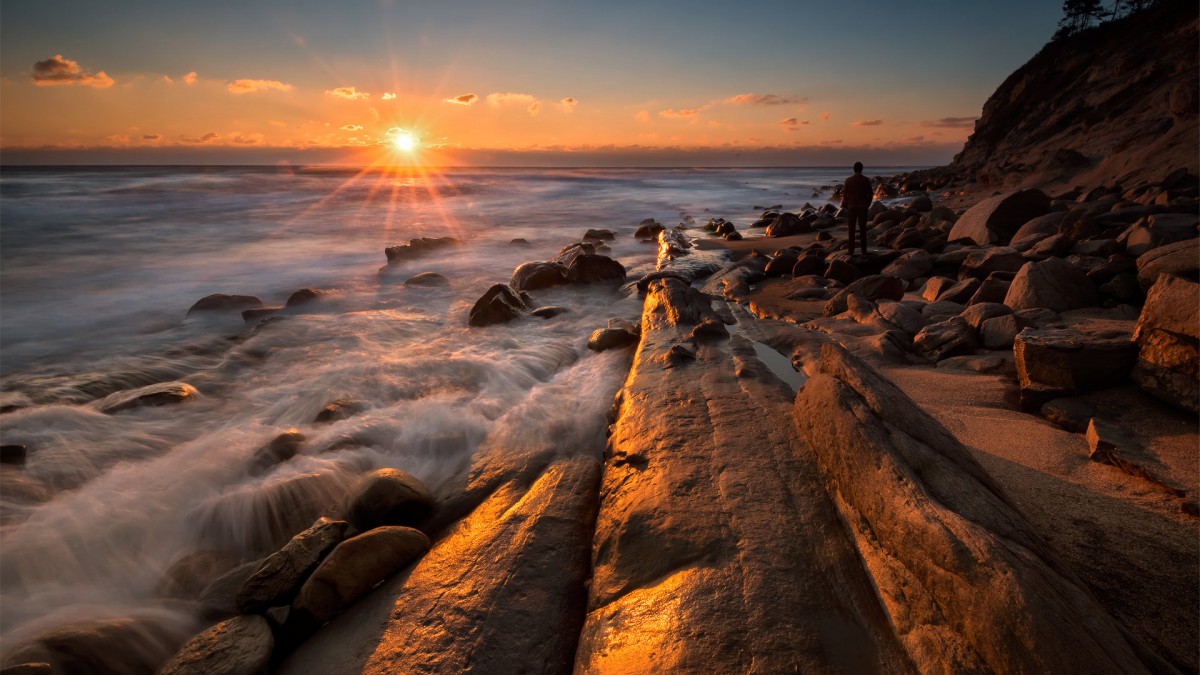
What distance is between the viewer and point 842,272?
7.96 meters

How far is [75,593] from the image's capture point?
9.66 ft

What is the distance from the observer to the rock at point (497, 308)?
753 centimetres

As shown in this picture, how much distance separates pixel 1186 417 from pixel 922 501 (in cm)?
275

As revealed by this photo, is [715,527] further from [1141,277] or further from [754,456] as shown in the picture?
[1141,277]

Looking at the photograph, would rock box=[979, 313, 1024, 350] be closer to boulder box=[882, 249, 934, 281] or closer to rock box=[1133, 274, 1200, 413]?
rock box=[1133, 274, 1200, 413]

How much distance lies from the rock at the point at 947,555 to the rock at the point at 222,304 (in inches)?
381

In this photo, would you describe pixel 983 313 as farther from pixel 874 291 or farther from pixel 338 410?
pixel 338 410

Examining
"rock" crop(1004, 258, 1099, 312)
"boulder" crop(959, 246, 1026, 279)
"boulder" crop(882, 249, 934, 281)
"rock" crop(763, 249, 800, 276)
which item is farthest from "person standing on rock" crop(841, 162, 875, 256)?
"rock" crop(1004, 258, 1099, 312)

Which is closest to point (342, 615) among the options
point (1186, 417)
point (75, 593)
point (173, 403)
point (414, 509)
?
point (414, 509)

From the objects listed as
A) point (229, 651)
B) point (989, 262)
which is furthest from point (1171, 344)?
point (229, 651)

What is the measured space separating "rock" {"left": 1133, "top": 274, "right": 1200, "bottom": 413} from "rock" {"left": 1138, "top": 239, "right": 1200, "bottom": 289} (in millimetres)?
1159

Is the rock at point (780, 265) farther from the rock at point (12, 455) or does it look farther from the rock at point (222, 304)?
the rock at point (12, 455)

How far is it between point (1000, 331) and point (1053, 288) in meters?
1.17

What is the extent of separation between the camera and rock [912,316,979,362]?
4523mm
